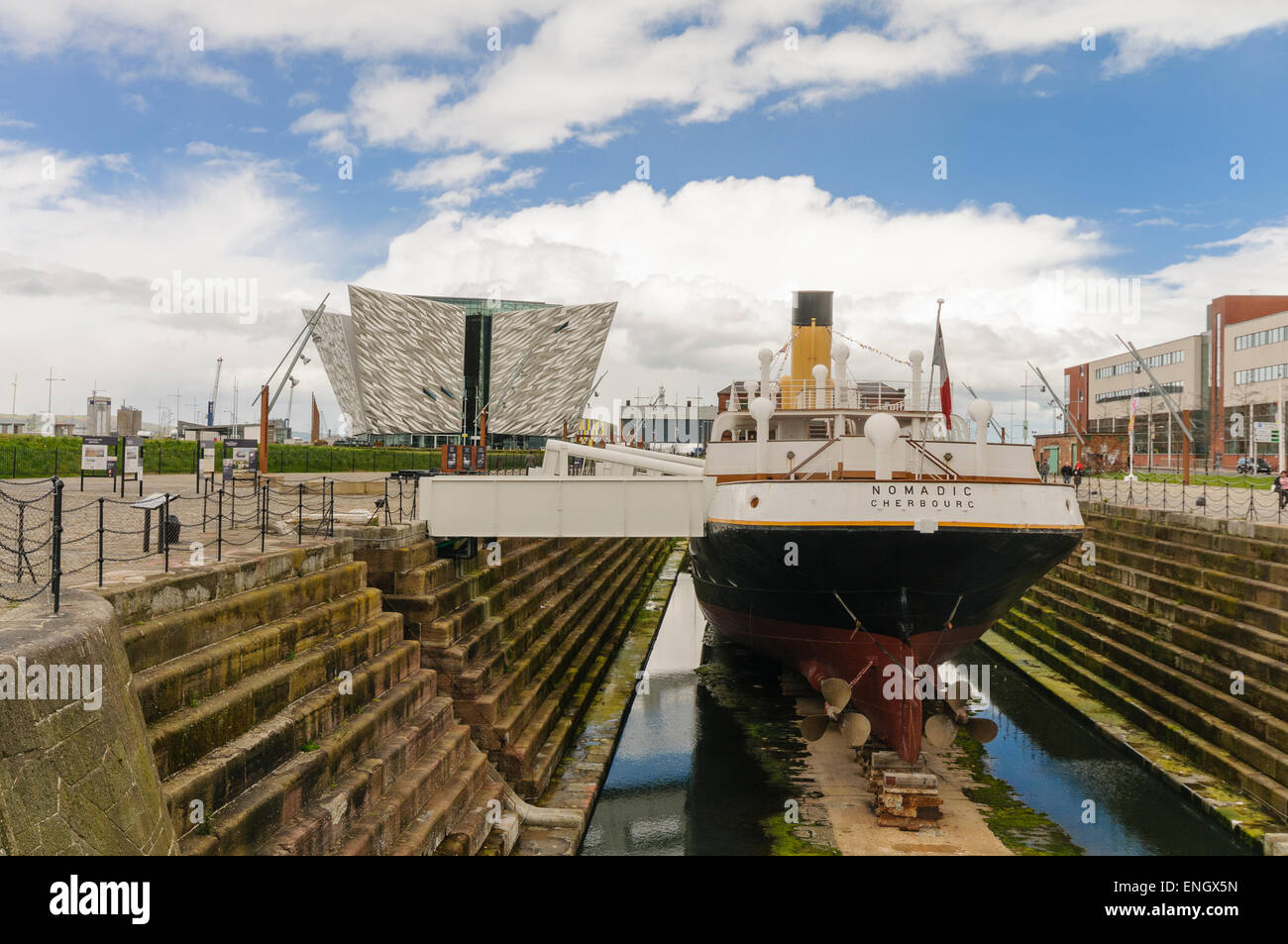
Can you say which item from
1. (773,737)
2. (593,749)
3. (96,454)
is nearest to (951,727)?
(773,737)

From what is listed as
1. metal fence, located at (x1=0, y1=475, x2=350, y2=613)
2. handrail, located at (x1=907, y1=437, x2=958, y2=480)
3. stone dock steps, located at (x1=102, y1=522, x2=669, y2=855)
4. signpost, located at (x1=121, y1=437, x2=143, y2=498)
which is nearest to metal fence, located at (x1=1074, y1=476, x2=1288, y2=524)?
handrail, located at (x1=907, y1=437, x2=958, y2=480)

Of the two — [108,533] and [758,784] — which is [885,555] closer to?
[758,784]

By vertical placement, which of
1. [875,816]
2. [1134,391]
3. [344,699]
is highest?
[1134,391]

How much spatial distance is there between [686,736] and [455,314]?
71.7 metres

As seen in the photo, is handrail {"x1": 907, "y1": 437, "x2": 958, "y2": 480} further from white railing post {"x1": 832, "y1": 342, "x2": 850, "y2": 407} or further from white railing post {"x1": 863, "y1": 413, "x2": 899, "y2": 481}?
white railing post {"x1": 832, "y1": 342, "x2": 850, "y2": 407}

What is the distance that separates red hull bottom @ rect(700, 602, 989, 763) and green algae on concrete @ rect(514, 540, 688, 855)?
4.35m

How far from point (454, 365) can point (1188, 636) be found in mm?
76355

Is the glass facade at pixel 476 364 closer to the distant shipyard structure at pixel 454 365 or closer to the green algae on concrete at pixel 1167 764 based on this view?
the distant shipyard structure at pixel 454 365

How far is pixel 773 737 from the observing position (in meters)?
17.8

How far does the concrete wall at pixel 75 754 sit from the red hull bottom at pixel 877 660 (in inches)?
454

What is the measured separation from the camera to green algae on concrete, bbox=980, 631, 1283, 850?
12234 millimetres

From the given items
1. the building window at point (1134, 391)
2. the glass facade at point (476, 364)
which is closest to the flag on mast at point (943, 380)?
the building window at point (1134, 391)

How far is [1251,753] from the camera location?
1344cm

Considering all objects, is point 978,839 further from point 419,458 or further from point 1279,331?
point 1279,331
